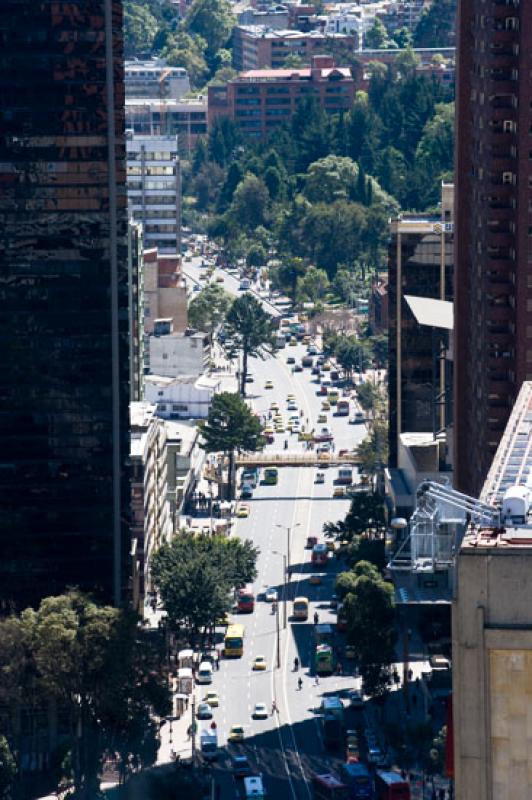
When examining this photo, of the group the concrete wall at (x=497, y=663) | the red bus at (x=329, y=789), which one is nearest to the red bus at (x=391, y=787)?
the red bus at (x=329, y=789)

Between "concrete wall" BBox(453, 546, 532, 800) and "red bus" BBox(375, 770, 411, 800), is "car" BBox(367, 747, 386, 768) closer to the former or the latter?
"red bus" BBox(375, 770, 411, 800)

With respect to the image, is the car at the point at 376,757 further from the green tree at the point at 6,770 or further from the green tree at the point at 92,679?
the green tree at the point at 6,770

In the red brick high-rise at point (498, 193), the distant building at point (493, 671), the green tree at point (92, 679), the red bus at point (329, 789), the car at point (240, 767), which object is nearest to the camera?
the distant building at point (493, 671)

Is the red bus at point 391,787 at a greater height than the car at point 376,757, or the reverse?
the red bus at point 391,787

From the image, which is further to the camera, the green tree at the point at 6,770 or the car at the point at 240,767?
the car at the point at 240,767

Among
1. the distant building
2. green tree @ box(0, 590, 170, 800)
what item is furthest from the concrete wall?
green tree @ box(0, 590, 170, 800)

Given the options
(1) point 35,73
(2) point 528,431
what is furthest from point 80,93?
(2) point 528,431
